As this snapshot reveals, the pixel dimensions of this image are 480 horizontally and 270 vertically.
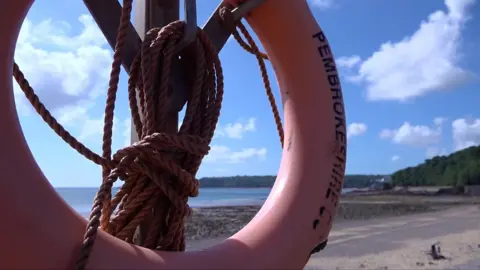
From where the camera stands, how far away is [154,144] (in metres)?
1.26

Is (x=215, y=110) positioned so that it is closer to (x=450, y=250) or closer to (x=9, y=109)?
(x=9, y=109)

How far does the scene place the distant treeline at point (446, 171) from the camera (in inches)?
1699

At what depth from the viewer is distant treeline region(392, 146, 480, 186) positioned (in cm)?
4316

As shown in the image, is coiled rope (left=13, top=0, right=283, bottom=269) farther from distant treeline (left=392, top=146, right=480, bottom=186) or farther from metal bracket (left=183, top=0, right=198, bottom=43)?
distant treeline (left=392, top=146, right=480, bottom=186)

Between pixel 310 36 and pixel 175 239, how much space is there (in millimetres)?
699

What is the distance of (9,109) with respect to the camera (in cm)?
105

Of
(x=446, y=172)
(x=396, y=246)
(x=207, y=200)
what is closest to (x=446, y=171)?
(x=446, y=172)

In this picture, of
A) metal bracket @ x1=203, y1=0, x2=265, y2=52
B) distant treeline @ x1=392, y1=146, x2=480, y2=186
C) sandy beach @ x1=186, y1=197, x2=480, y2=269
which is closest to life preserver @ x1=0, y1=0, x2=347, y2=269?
metal bracket @ x1=203, y1=0, x2=265, y2=52

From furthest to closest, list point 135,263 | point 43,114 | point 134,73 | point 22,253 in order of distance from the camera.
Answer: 1. point 134,73
2. point 43,114
3. point 135,263
4. point 22,253

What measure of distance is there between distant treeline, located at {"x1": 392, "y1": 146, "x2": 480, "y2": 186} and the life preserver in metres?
44.5

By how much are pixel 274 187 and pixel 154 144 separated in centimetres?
41

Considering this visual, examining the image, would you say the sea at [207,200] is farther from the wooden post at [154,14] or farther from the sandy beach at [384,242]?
the wooden post at [154,14]

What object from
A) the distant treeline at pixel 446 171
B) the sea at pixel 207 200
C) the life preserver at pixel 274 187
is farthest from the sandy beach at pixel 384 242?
the distant treeline at pixel 446 171

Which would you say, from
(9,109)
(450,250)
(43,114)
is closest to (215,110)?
(43,114)
